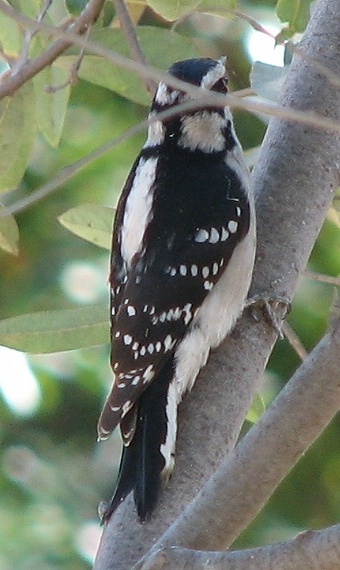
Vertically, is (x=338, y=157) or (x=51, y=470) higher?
(x=338, y=157)

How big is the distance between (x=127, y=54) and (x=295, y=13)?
1.12 ft

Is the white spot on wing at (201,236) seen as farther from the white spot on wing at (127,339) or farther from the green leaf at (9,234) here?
the green leaf at (9,234)

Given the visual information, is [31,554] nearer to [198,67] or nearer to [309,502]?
[309,502]

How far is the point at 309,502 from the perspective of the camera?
3.24 meters

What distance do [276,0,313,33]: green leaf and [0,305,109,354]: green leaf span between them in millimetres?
655

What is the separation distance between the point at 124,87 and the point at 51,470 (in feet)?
4.96

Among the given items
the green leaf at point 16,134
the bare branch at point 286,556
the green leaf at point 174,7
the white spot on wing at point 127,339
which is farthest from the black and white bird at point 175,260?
the bare branch at point 286,556

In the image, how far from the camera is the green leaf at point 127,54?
2.03 metres

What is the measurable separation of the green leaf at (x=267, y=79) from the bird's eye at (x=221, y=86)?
0.13 meters

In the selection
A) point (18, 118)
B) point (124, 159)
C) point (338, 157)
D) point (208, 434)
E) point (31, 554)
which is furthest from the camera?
point (124, 159)

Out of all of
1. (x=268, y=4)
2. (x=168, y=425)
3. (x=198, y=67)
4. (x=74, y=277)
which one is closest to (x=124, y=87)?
(x=198, y=67)

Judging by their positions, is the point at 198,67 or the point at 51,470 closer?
the point at 198,67

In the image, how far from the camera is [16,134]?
6.81 ft

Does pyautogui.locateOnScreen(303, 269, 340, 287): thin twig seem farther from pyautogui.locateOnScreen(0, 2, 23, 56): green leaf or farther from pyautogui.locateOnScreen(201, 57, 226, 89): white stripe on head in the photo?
pyautogui.locateOnScreen(0, 2, 23, 56): green leaf
